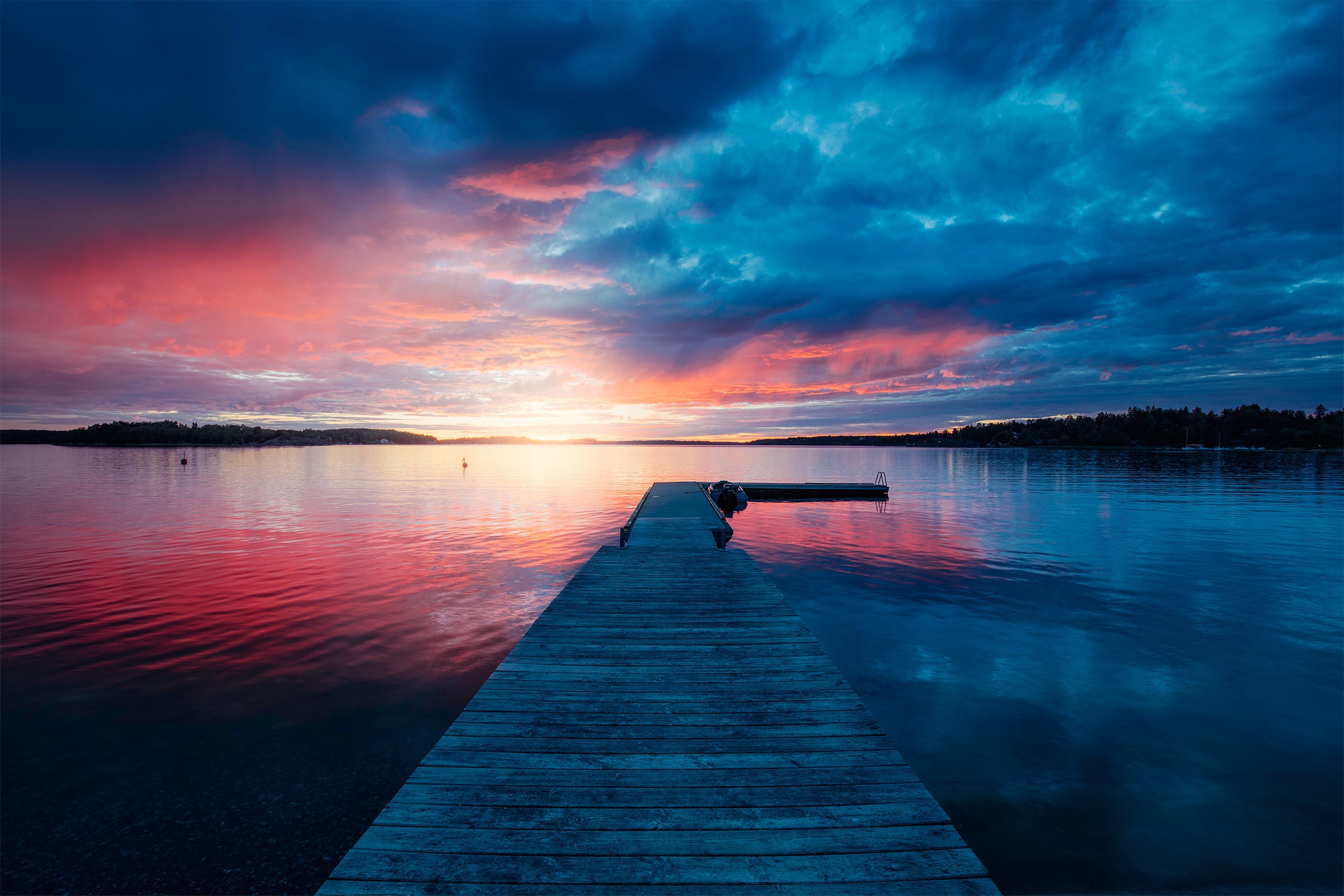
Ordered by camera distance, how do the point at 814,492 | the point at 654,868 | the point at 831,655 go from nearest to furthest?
the point at 654,868
the point at 831,655
the point at 814,492

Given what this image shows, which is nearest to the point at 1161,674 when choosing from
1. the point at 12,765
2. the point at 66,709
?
the point at 12,765

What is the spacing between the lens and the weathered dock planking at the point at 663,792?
3.51 metres

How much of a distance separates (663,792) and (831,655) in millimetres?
7871

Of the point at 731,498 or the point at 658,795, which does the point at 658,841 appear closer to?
the point at 658,795

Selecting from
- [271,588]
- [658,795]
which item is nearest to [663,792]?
[658,795]

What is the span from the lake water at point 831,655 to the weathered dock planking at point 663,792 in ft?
7.49

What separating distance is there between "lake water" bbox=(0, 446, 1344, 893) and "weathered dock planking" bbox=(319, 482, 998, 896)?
2282 millimetres

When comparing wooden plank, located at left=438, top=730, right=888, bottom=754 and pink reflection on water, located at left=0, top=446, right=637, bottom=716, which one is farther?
pink reflection on water, located at left=0, top=446, right=637, bottom=716

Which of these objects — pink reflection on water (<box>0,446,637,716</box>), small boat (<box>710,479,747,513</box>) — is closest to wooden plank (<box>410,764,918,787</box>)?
pink reflection on water (<box>0,446,637,716</box>)

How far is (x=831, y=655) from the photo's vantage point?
11336 millimetres

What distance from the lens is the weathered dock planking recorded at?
3.51 metres

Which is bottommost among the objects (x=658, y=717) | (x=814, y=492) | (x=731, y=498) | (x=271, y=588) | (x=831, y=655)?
(x=831, y=655)

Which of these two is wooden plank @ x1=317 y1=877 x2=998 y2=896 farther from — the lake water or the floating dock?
the floating dock

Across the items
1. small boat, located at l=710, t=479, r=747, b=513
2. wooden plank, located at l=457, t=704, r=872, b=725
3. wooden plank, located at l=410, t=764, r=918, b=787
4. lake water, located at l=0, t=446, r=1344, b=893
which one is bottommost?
lake water, located at l=0, t=446, r=1344, b=893
